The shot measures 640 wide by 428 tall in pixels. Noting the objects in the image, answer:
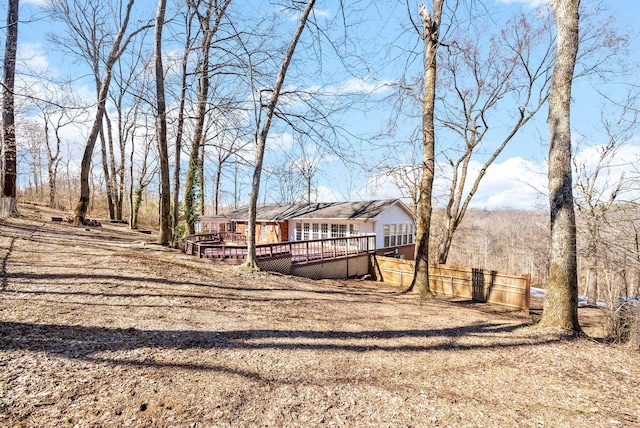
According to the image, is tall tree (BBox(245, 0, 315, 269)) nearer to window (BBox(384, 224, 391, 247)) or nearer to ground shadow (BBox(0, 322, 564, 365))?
ground shadow (BBox(0, 322, 564, 365))

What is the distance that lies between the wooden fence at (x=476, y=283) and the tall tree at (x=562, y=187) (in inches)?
227

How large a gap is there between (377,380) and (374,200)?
679 inches

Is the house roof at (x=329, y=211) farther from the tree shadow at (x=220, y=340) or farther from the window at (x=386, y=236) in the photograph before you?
the tree shadow at (x=220, y=340)

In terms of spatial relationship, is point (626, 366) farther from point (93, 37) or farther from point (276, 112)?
point (93, 37)

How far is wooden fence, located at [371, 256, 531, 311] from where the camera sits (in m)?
10.9

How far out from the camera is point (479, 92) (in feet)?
47.5

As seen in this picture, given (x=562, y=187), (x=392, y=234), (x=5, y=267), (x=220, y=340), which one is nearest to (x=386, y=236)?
(x=392, y=234)

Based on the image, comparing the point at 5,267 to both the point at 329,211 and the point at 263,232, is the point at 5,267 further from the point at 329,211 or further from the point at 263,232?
the point at 263,232

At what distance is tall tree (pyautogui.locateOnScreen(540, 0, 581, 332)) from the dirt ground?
0.56 m

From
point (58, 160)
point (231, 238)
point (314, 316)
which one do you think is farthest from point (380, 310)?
point (58, 160)

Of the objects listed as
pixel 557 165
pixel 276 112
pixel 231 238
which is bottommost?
pixel 231 238

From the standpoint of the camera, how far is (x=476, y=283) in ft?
39.6

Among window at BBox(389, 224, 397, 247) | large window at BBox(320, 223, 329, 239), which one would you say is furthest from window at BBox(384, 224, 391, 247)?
large window at BBox(320, 223, 329, 239)

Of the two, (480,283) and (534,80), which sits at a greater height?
(534,80)
